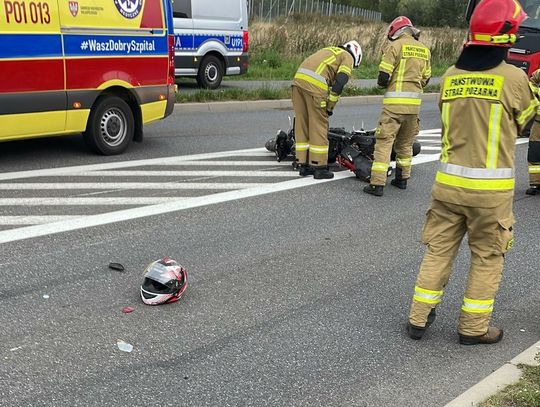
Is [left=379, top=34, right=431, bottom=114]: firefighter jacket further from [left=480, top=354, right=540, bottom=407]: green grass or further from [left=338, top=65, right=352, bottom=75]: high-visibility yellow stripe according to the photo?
[left=480, top=354, right=540, bottom=407]: green grass

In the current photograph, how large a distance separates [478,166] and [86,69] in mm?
5602

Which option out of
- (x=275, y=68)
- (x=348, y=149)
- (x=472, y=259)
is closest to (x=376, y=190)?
(x=348, y=149)

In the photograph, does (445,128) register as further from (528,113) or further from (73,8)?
(73,8)

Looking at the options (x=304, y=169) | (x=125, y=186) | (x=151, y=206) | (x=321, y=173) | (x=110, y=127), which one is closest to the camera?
(x=151, y=206)

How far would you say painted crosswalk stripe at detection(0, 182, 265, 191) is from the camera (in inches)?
278

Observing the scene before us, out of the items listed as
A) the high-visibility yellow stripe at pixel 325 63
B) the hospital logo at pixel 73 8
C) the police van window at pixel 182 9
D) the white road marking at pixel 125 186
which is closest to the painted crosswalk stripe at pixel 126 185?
the white road marking at pixel 125 186

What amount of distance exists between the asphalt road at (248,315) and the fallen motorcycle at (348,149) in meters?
1.27

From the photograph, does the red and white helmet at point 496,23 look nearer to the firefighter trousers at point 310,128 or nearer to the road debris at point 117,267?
the road debris at point 117,267

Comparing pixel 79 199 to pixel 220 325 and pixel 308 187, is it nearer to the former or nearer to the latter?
pixel 308 187

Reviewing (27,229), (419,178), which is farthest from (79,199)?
(419,178)

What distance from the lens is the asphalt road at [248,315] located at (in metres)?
3.46

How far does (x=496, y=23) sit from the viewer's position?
3639mm

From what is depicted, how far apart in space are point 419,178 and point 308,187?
1.71 m

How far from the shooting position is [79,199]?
21.9 feet
